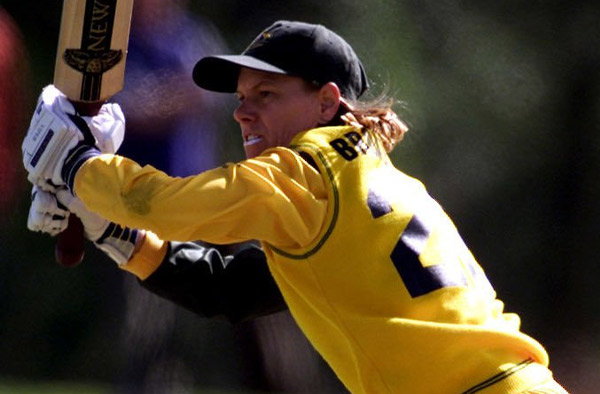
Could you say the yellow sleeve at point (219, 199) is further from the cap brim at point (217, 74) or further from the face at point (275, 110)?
the cap brim at point (217, 74)

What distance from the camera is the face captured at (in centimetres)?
338

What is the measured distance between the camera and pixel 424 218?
3.28m

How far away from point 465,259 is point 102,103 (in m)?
0.99

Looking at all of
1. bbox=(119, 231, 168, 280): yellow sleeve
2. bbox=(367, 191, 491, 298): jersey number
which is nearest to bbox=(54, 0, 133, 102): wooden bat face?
bbox=(119, 231, 168, 280): yellow sleeve

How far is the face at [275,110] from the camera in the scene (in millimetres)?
3377

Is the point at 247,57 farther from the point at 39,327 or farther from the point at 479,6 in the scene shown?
the point at 39,327

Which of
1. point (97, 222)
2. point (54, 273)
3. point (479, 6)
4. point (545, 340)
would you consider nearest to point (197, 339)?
point (54, 273)

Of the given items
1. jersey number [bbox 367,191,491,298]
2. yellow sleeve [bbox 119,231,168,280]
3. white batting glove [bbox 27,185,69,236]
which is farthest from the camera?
yellow sleeve [bbox 119,231,168,280]

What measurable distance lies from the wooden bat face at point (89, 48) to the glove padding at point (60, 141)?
0.05 metres

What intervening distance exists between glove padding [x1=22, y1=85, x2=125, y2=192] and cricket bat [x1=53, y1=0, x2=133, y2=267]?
46 mm

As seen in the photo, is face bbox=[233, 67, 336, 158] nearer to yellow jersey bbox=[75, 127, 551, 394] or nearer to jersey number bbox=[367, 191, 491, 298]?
yellow jersey bbox=[75, 127, 551, 394]

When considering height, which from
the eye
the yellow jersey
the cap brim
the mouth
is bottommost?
the yellow jersey

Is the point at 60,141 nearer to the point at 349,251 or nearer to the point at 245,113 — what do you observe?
the point at 245,113

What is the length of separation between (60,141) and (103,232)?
416 mm
